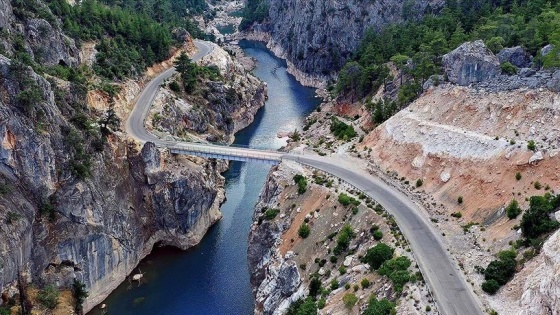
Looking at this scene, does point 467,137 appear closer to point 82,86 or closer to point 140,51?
point 82,86

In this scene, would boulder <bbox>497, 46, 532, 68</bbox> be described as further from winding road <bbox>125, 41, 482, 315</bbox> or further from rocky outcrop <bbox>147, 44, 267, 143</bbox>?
rocky outcrop <bbox>147, 44, 267, 143</bbox>

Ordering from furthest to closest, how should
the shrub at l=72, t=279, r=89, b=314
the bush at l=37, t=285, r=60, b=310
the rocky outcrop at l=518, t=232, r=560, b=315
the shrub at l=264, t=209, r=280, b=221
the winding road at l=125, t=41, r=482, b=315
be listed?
the shrub at l=264, t=209, r=280, b=221 → the shrub at l=72, t=279, r=89, b=314 → the bush at l=37, t=285, r=60, b=310 → the winding road at l=125, t=41, r=482, b=315 → the rocky outcrop at l=518, t=232, r=560, b=315

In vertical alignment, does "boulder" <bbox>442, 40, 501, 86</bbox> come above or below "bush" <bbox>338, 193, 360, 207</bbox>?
above

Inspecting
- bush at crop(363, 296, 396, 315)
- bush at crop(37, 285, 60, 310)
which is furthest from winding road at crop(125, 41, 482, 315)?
bush at crop(37, 285, 60, 310)

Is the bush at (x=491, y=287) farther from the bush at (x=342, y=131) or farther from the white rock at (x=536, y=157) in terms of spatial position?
the bush at (x=342, y=131)

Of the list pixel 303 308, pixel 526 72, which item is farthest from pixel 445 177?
pixel 303 308

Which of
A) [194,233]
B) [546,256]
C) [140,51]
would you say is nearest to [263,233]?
[194,233]

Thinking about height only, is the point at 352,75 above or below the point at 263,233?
above
